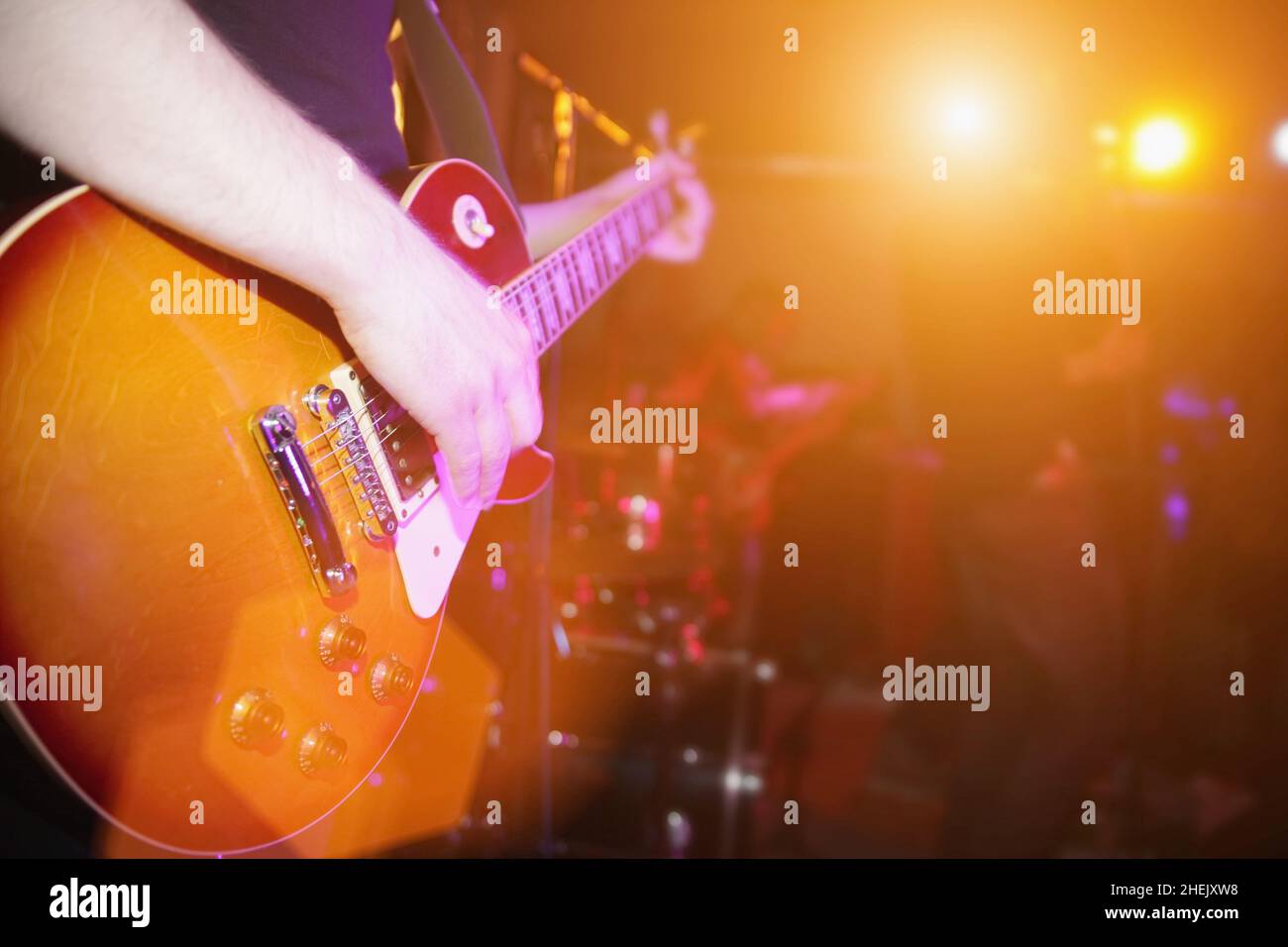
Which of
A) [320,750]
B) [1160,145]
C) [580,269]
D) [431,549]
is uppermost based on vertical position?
[1160,145]

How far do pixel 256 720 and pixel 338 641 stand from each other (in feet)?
0.37

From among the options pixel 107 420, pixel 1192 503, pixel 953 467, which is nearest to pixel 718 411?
pixel 953 467

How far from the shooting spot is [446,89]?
131 cm

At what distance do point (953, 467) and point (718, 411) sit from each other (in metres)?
1.95

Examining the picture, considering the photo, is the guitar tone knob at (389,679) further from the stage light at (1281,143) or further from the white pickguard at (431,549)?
the stage light at (1281,143)

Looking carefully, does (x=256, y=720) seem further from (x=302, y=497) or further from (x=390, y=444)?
(x=390, y=444)

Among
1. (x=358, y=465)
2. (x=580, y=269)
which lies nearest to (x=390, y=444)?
(x=358, y=465)

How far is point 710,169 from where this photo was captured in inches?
182

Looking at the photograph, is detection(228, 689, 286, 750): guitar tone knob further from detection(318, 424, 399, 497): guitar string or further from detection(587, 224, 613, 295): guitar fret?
detection(587, 224, 613, 295): guitar fret

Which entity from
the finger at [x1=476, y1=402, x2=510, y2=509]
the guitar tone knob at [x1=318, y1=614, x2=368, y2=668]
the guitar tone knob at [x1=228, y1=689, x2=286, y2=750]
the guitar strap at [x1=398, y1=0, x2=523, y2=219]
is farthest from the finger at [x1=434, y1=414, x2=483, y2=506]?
the guitar strap at [x1=398, y1=0, x2=523, y2=219]

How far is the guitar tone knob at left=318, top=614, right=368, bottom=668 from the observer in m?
0.83

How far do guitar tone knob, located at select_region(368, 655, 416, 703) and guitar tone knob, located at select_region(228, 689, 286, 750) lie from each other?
13 cm

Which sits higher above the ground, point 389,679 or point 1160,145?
point 1160,145
